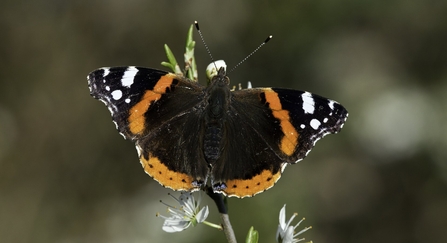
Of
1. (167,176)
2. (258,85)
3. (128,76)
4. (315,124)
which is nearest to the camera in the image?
(167,176)

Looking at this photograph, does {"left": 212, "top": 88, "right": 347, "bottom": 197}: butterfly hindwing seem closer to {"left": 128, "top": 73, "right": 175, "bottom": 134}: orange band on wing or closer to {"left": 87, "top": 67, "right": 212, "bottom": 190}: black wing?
Result: {"left": 87, "top": 67, "right": 212, "bottom": 190}: black wing

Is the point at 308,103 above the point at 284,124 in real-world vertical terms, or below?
above

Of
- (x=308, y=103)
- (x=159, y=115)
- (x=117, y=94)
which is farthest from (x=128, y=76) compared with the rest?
(x=308, y=103)

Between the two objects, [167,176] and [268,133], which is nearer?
[167,176]

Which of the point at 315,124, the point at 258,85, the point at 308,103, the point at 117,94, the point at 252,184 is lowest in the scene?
the point at 252,184

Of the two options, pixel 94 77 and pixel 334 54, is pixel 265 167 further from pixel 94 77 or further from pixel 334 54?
pixel 334 54

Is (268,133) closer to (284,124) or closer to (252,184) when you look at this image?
(284,124)

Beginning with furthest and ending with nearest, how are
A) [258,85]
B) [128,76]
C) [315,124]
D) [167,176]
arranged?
[258,85], [128,76], [315,124], [167,176]

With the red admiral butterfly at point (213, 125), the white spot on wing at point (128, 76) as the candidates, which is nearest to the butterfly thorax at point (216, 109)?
the red admiral butterfly at point (213, 125)

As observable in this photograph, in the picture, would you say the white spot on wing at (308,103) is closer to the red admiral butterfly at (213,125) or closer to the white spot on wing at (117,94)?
the red admiral butterfly at (213,125)
